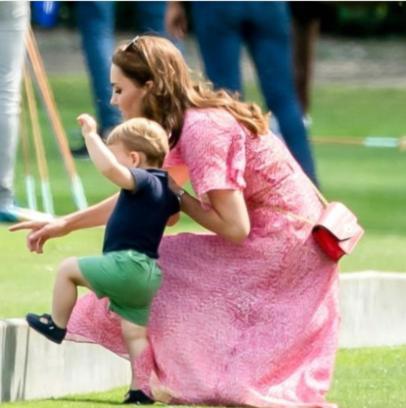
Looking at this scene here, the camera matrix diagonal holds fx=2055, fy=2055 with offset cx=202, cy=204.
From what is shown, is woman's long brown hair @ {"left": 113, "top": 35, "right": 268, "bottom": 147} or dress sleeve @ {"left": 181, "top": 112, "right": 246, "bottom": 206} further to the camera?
woman's long brown hair @ {"left": 113, "top": 35, "right": 268, "bottom": 147}

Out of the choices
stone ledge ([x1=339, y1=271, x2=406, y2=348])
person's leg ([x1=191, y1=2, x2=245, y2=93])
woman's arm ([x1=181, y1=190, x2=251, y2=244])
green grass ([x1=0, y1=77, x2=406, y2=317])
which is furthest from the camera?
person's leg ([x1=191, y1=2, x2=245, y2=93])

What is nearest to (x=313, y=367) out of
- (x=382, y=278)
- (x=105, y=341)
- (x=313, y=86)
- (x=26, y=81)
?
(x=105, y=341)

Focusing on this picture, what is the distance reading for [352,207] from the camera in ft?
37.4

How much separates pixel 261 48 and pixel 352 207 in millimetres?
1087

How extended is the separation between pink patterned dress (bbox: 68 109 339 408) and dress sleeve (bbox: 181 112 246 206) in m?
0.03

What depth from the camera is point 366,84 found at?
71.3 feet

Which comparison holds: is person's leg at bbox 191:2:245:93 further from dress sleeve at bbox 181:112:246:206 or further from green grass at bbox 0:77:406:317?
dress sleeve at bbox 181:112:246:206

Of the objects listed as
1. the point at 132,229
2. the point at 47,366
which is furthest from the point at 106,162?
the point at 47,366

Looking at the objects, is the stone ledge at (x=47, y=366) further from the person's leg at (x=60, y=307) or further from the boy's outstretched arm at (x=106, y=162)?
the boy's outstretched arm at (x=106, y=162)

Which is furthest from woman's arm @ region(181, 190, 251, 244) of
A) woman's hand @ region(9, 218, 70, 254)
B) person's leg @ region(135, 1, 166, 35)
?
person's leg @ region(135, 1, 166, 35)

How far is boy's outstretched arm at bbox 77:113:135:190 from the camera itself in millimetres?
6508

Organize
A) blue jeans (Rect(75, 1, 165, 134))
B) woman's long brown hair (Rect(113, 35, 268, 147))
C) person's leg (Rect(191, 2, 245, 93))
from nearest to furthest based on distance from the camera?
woman's long brown hair (Rect(113, 35, 268, 147)) < person's leg (Rect(191, 2, 245, 93)) < blue jeans (Rect(75, 1, 165, 134))

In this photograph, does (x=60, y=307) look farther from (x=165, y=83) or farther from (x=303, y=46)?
(x=303, y=46)

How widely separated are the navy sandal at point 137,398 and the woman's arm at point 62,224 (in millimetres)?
644
